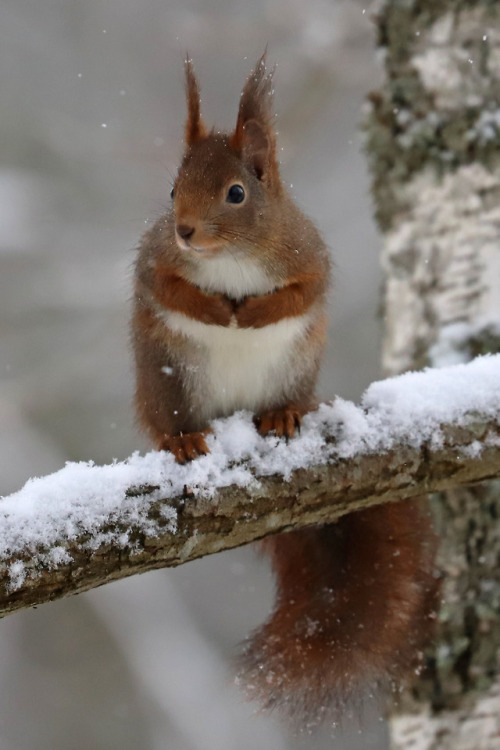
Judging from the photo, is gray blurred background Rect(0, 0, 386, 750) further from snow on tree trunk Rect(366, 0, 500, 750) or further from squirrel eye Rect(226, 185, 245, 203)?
squirrel eye Rect(226, 185, 245, 203)

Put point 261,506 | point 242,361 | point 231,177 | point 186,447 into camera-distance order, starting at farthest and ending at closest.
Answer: point 242,361, point 231,177, point 186,447, point 261,506

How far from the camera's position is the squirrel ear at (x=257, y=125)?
6.19ft

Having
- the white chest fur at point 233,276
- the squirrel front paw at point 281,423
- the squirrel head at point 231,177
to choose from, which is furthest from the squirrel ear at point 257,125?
the squirrel front paw at point 281,423

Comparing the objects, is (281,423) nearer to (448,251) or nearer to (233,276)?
(233,276)

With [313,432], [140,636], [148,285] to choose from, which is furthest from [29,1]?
[313,432]

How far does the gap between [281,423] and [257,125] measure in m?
0.63

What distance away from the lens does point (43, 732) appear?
16.3ft

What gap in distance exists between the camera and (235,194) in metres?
1.90

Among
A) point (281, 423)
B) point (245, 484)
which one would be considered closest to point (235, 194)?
point (281, 423)

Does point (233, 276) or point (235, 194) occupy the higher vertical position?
point (235, 194)

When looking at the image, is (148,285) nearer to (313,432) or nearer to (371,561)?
(313,432)

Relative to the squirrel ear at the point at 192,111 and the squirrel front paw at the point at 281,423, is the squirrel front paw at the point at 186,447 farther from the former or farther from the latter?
the squirrel ear at the point at 192,111

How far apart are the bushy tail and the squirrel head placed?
70 cm

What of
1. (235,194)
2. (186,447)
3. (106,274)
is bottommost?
(186,447)
